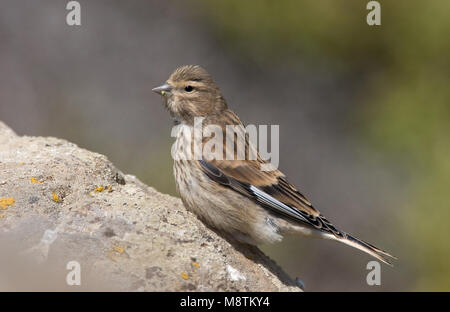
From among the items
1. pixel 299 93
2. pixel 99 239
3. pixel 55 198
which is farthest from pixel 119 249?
pixel 299 93

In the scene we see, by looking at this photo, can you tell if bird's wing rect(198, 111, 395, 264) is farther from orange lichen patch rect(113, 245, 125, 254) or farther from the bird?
orange lichen patch rect(113, 245, 125, 254)

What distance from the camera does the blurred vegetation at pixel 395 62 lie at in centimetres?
1088

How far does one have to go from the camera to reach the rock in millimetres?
4133

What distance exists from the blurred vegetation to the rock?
233 inches

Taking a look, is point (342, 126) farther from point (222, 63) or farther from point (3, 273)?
point (3, 273)

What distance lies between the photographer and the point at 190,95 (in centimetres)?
621

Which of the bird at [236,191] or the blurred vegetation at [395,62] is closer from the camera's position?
the bird at [236,191]

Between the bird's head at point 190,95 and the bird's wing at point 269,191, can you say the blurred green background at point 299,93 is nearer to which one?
the bird's head at point 190,95

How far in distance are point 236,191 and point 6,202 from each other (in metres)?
1.89

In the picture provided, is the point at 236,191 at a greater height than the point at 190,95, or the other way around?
the point at 190,95

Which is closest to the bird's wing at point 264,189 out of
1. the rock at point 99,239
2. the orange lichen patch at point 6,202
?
the rock at point 99,239

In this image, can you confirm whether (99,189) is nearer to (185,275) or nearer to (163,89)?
(185,275)

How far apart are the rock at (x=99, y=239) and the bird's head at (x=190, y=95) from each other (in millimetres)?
924

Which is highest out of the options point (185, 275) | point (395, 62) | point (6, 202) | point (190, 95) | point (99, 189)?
point (395, 62)
